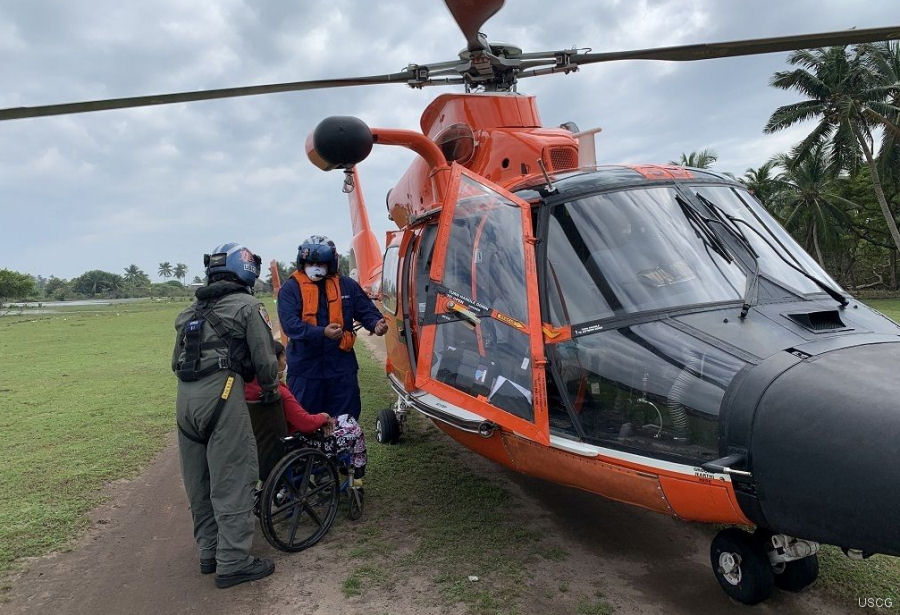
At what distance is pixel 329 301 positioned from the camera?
483 cm

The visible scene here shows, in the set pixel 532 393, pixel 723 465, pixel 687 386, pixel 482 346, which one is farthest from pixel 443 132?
pixel 723 465

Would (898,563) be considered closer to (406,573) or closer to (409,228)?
(406,573)

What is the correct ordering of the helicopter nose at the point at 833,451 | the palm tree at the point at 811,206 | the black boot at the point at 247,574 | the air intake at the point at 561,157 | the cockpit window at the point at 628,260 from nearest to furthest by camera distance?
1. the helicopter nose at the point at 833,451
2. the cockpit window at the point at 628,260
3. the black boot at the point at 247,574
4. the air intake at the point at 561,157
5. the palm tree at the point at 811,206

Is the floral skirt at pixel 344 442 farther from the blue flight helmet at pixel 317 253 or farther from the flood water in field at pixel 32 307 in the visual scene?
the flood water in field at pixel 32 307

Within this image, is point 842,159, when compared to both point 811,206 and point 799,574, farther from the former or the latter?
point 799,574

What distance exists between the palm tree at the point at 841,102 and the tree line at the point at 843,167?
1.6 inches

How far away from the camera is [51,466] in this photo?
6.10 meters

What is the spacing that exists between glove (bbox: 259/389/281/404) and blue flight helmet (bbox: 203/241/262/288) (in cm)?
78

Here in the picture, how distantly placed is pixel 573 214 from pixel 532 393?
1135 mm

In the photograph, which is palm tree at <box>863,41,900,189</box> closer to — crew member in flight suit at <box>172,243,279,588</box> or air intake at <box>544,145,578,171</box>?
air intake at <box>544,145,578,171</box>

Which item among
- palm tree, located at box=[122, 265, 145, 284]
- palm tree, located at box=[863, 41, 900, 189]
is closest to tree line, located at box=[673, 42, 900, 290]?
palm tree, located at box=[863, 41, 900, 189]

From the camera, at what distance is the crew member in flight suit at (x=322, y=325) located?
4715 millimetres

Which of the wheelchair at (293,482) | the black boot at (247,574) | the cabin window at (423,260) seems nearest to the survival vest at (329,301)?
the cabin window at (423,260)

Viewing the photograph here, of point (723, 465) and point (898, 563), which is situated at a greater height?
point (723, 465)
